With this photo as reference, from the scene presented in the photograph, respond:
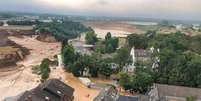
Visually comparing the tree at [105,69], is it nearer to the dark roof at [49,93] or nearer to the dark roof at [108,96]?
the dark roof at [49,93]

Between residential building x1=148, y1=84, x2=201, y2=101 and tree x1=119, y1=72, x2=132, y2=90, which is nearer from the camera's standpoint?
residential building x1=148, y1=84, x2=201, y2=101

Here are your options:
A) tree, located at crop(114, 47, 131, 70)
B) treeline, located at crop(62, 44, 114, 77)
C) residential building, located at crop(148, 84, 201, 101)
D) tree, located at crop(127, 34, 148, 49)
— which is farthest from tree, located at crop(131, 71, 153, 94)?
tree, located at crop(127, 34, 148, 49)

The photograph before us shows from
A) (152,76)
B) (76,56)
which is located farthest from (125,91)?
(76,56)

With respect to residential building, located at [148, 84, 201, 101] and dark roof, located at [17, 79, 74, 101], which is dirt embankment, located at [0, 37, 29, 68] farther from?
residential building, located at [148, 84, 201, 101]

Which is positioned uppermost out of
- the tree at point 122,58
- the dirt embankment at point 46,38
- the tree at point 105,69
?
the tree at point 122,58

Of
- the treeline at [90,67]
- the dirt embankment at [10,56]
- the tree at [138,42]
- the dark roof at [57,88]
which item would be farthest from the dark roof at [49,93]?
the tree at [138,42]

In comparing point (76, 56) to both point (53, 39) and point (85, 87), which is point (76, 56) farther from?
point (53, 39)

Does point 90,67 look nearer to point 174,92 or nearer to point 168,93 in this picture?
point 168,93
